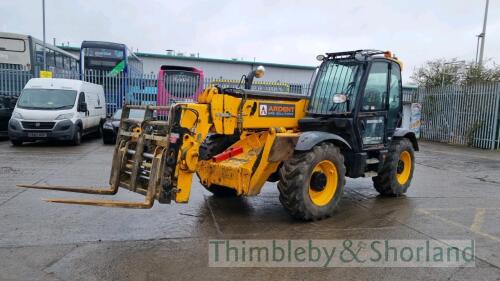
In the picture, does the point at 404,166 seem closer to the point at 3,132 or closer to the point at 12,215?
the point at 12,215

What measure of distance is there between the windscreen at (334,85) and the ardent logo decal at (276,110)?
399mm

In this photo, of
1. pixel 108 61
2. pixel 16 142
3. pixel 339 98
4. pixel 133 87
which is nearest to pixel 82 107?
pixel 16 142

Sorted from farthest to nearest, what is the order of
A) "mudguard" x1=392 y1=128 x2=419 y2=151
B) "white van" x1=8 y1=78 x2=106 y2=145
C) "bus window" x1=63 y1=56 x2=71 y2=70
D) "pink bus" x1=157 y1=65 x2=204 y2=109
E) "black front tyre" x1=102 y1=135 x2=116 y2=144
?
"bus window" x1=63 y1=56 x2=71 y2=70 → "pink bus" x1=157 y1=65 x2=204 y2=109 → "black front tyre" x1=102 y1=135 x2=116 y2=144 → "white van" x1=8 y1=78 x2=106 y2=145 → "mudguard" x1=392 y1=128 x2=419 y2=151

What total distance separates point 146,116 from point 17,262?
2.31 m

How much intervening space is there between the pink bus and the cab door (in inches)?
598

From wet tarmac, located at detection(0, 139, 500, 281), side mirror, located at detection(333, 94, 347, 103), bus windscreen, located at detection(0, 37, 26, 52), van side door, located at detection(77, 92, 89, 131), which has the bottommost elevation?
wet tarmac, located at detection(0, 139, 500, 281)

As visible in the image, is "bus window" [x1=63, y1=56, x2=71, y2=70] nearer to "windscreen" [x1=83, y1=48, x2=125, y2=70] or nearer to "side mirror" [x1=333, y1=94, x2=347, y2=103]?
"windscreen" [x1=83, y1=48, x2=125, y2=70]

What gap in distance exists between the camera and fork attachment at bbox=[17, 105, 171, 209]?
520 cm

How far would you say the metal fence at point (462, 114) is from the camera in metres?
17.9

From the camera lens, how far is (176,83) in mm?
22000

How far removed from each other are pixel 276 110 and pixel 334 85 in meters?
1.20

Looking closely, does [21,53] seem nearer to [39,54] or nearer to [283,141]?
[39,54]

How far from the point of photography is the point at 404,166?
8.38m

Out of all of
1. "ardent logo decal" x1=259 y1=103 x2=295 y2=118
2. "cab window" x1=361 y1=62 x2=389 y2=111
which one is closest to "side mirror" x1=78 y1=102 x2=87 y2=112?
"ardent logo decal" x1=259 y1=103 x2=295 y2=118
